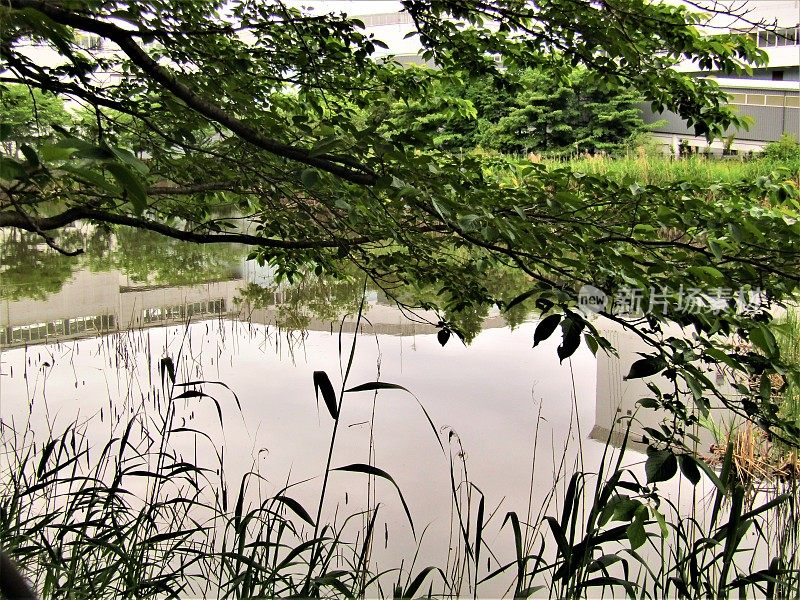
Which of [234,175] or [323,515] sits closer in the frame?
[234,175]

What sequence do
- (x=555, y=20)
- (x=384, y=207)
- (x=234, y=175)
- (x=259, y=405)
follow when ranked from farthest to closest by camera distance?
(x=259, y=405)
(x=234, y=175)
(x=555, y=20)
(x=384, y=207)

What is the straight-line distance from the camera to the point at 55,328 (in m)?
5.03

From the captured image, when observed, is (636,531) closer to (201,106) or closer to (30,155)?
(30,155)

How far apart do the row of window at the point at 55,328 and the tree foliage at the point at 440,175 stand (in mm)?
2949

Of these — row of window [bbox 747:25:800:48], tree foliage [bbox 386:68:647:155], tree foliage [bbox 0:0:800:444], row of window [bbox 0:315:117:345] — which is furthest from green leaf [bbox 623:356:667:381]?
tree foliage [bbox 386:68:647:155]

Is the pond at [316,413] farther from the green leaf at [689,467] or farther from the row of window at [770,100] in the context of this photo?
the row of window at [770,100]

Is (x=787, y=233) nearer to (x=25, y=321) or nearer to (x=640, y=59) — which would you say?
(x=640, y=59)

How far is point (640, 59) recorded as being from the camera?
1.76m

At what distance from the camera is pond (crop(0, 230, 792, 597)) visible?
85.4 inches

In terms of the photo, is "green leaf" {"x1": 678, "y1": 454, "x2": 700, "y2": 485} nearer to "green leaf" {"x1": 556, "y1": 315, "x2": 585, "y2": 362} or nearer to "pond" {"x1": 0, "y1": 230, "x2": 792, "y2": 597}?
"green leaf" {"x1": 556, "y1": 315, "x2": 585, "y2": 362}

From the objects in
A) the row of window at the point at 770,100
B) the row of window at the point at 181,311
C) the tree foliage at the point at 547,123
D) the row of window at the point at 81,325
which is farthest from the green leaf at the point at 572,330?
the tree foliage at the point at 547,123

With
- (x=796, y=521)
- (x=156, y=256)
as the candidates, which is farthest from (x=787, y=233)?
(x=156, y=256)

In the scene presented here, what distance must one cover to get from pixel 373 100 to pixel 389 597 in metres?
1.49

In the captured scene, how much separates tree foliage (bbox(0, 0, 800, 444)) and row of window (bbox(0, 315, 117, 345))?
2949mm
